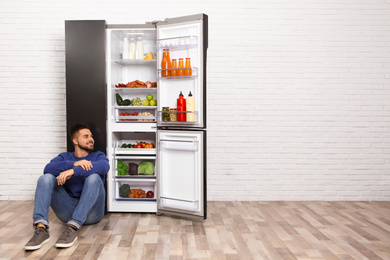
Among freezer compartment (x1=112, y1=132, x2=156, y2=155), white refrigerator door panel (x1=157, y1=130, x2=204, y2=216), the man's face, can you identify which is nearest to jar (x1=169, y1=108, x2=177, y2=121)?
white refrigerator door panel (x1=157, y1=130, x2=204, y2=216)

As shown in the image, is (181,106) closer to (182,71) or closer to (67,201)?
(182,71)

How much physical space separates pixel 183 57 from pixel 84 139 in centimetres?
148

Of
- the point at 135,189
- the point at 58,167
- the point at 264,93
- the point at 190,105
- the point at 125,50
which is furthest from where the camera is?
the point at 264,93

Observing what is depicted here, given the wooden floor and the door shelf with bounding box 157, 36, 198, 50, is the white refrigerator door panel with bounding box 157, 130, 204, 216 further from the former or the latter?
the door shelf with bounding box 157, 36, 198, 50

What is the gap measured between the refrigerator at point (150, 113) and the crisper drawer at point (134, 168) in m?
0.01

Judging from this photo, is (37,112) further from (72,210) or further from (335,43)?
(335,43)

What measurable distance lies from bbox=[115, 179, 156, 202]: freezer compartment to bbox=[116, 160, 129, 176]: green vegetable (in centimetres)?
10

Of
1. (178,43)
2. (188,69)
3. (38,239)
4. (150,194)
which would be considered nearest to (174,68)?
(188,69)

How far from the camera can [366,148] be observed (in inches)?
196

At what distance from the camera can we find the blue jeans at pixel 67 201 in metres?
3.19

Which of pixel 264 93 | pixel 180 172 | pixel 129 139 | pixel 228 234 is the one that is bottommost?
pixel 228 234

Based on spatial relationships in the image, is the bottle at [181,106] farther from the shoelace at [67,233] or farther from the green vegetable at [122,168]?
the shoelace at [67,233]

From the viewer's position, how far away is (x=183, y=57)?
417 centimetres

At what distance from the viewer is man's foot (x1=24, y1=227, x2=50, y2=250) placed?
3.04 meters
